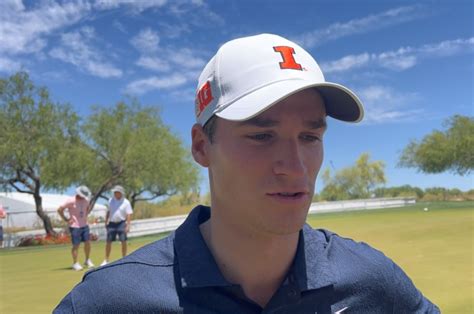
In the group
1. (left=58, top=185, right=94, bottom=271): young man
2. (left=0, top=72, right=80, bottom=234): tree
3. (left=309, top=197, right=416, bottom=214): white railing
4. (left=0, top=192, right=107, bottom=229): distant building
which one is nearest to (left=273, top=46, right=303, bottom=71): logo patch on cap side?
(left=58, top=185, right=94, bottom=271): young man

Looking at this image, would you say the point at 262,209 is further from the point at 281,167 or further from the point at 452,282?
the point at 452,282

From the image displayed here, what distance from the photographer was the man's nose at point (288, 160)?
1688 mm

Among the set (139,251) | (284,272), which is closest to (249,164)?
(284,272)

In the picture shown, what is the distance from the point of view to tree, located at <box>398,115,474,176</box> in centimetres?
5300

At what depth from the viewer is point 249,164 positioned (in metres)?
1.70

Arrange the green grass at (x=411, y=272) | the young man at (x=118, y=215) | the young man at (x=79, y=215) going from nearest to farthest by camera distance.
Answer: the green grass at (x=411, y=272), the young man at (x=79, y=215), the young man at (x=118, y=215)

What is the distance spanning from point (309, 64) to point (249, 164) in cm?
48

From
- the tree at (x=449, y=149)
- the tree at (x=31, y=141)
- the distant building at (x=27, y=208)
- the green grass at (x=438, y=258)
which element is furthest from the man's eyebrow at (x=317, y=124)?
the tree at (x=449, y=149)

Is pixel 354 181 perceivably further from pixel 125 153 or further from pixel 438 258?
pixel 438 258

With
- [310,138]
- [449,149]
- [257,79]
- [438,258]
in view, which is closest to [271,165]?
[310,138]

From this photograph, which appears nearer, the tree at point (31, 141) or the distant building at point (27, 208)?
the tree at point (31, 141)

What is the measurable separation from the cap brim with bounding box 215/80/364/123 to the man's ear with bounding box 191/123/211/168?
173 millimetres

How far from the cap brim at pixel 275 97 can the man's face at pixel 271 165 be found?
0.05 meters

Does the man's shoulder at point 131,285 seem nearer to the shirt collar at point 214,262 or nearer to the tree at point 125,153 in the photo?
the shirt collar at point 214,262
